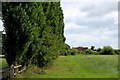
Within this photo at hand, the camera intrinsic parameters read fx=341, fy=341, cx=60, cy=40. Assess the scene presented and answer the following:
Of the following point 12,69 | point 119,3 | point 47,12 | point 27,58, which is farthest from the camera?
point 47,12

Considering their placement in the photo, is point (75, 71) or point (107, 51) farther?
point (107, 51)

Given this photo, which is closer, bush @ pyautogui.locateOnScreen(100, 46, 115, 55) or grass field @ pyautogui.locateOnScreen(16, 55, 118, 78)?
grass field @ pyautogui.locateOnScreen(16, 55, 118, 78)

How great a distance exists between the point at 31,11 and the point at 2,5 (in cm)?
200

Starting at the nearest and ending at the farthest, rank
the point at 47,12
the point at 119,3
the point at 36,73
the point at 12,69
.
Result: the point at 12,69
the point at 119,3
the point at 36,73
the point at 47,12

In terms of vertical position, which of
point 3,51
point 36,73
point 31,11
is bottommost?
point 36,73

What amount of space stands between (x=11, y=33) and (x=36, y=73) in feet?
18.2

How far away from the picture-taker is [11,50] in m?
18.7

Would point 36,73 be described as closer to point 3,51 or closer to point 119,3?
point 3,51

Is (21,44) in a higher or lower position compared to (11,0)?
lower

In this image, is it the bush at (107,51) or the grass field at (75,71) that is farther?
the bush at (107,51)

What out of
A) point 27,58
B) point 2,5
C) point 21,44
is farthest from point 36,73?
point 2,5

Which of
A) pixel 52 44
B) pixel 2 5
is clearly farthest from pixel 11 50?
pixel 52 44

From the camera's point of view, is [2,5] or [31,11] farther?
[31,11]

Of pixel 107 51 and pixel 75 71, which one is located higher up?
pixel 107 51
